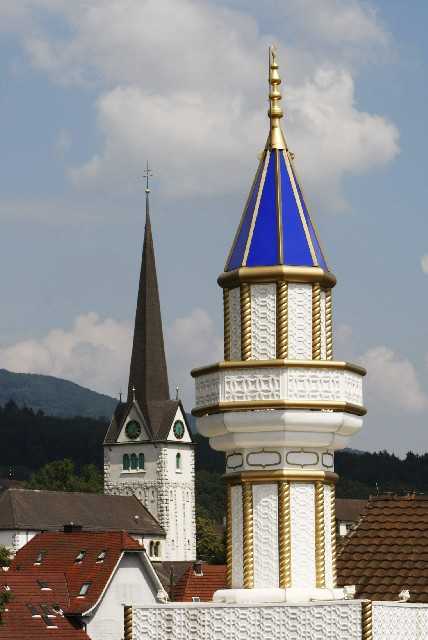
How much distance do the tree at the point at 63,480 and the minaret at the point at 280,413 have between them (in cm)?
13427

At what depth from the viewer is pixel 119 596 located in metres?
64.1

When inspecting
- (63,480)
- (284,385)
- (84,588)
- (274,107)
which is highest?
(63,480)

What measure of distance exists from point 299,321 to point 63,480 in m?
139

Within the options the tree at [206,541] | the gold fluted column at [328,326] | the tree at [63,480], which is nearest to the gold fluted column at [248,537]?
the gold fluted column at [328,326]

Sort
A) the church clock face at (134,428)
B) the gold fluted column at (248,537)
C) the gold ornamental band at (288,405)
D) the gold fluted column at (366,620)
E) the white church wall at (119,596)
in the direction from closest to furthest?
1. the gold fluted column at (366,620)
2. the gold ornamental band at (288,405)
3. the gold fluted column at (248,537)
4. the white church wall at (119,596)
5. the church clock face at (134,428)

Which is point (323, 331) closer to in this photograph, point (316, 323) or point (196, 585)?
point (316, 323)

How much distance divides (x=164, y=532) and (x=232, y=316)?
11507 cm

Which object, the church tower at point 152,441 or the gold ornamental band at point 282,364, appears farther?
the church tower at point 152,441

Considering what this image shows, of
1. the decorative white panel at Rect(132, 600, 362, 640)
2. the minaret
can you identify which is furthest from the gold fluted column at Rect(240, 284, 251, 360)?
the decorative white panel at Rect(132, 600, 362, 640)

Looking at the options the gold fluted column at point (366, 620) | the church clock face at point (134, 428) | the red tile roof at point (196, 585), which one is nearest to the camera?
the gold fluted column at point (366, 620)

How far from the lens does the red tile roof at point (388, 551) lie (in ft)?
47.9

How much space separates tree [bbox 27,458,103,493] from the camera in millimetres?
144750

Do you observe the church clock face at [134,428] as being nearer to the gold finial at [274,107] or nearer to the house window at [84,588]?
the house window at [84,588]

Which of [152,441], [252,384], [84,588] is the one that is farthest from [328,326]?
[152,441]
